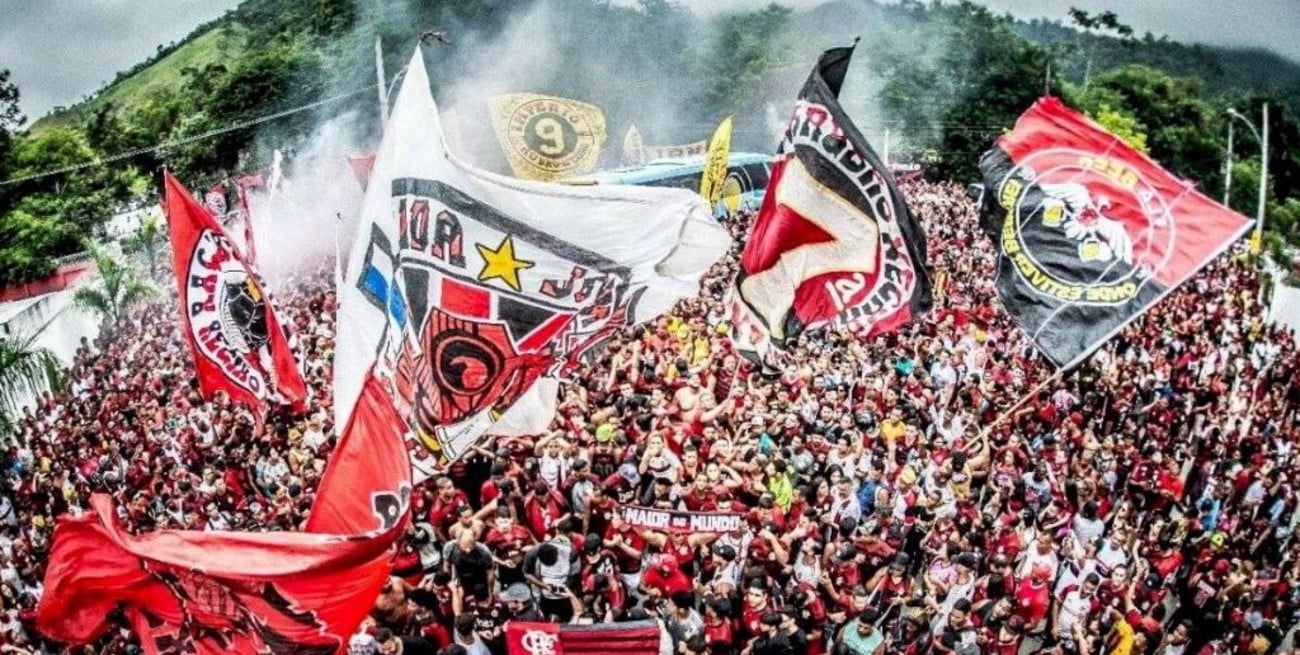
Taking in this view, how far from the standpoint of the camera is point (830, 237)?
23.9ft

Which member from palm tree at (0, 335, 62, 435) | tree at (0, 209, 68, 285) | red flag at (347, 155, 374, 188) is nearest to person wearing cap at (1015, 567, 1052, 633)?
red flag at (347, 155, 374, 188)

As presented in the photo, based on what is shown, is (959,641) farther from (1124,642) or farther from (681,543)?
(681,543)

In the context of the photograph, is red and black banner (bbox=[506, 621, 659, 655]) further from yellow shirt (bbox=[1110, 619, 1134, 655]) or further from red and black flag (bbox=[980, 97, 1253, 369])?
yellow shirt (bbox=[1110, 619, 1134, 655])

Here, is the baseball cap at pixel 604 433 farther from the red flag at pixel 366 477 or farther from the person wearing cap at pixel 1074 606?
the red flag at pixel 366 477

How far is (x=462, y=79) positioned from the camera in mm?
42156

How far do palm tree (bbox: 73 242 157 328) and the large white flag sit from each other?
21606 mm

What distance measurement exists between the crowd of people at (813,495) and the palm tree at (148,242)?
481 inches

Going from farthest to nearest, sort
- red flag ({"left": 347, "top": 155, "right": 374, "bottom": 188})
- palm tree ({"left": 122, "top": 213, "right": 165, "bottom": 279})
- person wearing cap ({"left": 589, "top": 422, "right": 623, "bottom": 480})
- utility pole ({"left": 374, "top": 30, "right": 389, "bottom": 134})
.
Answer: palm tree ({"left": 122, "top": 213, "right": 165, "bottom": 279}), utility pole ({"left": 374, "top": 30, "right": 389, "bottom": 134}), red flag ({"left": 347, "top": 155, "right": 374, "bottom": 188}), person wearing cap ({"left": 589, "top": 422, "right": 623, "bottom": 480})

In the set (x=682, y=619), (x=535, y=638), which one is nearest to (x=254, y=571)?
(x=535, y=638)

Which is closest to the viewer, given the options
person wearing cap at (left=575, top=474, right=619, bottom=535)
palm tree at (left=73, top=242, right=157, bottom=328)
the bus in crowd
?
person wearing cap at (left=575, top=474, right=619, bottom=535)

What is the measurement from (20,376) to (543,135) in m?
9.35

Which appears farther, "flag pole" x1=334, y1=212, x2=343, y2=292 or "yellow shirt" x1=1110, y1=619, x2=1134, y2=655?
"flag pole" x1=334, y1=212, x2=343, y2=292

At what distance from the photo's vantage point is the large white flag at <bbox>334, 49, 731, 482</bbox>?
584cm

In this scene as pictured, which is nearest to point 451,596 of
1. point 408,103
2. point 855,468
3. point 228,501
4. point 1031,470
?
point 408,103
